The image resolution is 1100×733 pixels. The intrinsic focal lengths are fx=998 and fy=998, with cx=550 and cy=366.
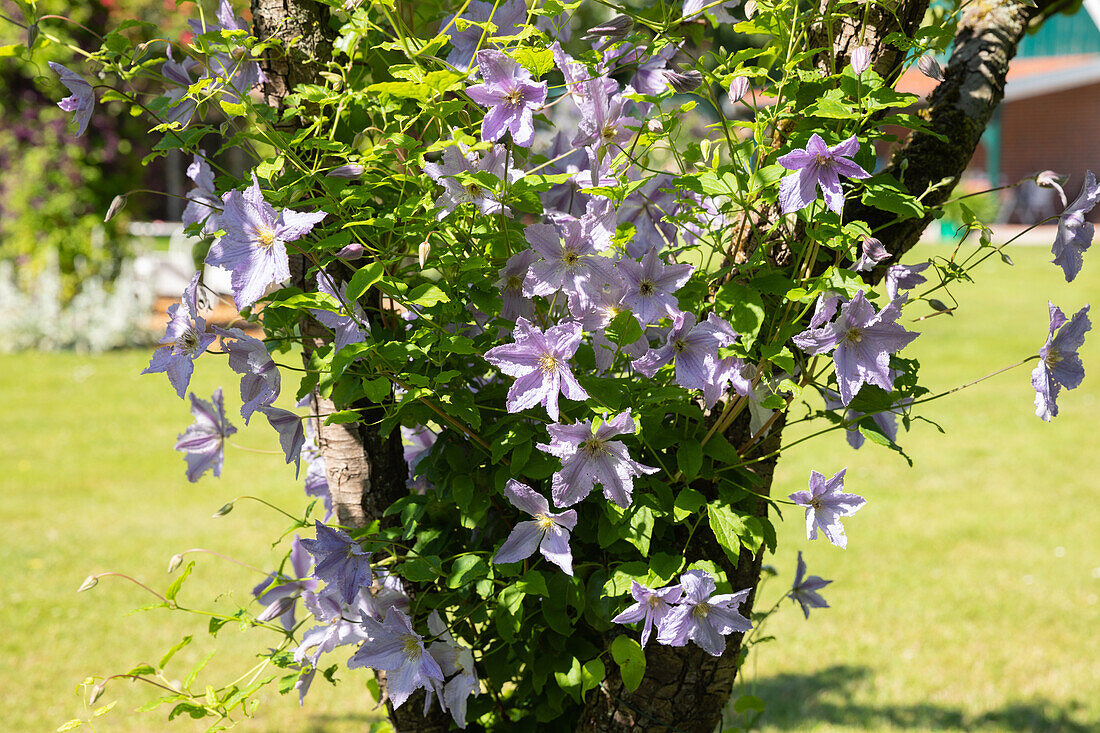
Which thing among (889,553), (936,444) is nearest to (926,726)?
(889,553)

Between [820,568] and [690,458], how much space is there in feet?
11.6

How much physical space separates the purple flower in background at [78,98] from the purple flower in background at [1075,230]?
1.38 metres

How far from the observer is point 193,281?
138 cm

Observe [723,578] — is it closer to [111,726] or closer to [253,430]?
[111,726]

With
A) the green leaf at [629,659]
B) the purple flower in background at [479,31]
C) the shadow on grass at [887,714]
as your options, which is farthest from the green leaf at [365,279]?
the shadow on grass at [887,714]

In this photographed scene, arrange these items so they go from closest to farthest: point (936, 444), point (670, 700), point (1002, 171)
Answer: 1. point (670, 700)
2. point (936, 444)
3. point (1002, 171)

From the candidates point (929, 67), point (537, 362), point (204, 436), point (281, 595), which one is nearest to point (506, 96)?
point (537, 362)

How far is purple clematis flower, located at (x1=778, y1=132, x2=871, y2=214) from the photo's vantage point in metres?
1.21

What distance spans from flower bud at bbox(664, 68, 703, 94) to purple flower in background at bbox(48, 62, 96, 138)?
844 mm

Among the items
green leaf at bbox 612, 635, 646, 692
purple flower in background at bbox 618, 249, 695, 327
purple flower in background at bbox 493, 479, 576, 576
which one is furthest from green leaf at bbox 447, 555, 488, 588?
purple flower in background at bbox 618, 249, 695, 327

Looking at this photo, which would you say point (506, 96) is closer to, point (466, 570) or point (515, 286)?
point (515, 286)

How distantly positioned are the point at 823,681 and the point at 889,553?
4.83ft

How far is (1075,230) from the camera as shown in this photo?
1.35 meters

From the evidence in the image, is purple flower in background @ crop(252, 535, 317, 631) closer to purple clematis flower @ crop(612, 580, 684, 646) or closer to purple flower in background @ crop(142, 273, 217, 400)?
purple flower in background @ crop(142, 273, 217, 400)
